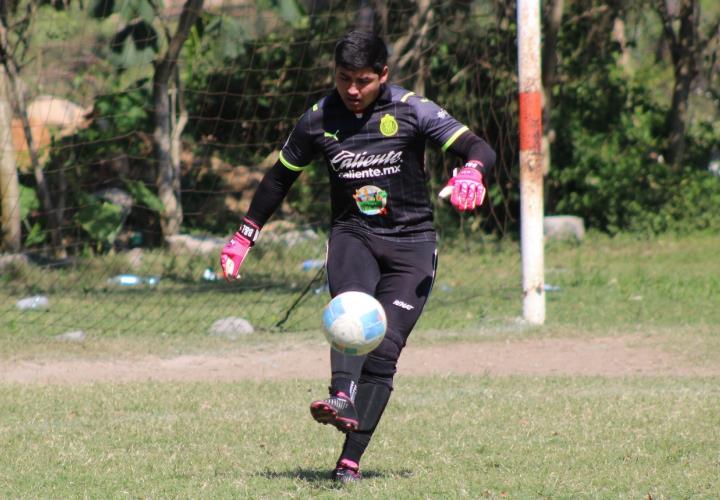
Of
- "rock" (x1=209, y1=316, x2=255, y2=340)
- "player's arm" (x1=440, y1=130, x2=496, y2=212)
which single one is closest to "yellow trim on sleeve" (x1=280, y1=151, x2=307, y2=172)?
"player's arm" (x1=440, y1=130, x2=496, y2=212)

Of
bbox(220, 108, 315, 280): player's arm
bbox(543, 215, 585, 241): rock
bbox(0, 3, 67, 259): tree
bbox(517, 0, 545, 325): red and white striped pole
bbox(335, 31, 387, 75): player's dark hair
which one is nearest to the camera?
bbox(335, 31, 387, 75): player's dark hair

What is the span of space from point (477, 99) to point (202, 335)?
4.35 m

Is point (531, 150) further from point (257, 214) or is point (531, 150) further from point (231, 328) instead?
point (257, 214)

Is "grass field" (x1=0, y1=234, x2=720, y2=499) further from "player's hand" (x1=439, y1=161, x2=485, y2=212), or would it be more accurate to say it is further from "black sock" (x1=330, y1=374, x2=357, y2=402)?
"player's hand" (x1=439, y1=161, x2=485, y2=212)

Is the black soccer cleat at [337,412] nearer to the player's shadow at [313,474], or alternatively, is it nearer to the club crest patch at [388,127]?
the player's shadow at [313,474]

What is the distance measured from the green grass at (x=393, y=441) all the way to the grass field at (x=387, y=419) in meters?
0.02

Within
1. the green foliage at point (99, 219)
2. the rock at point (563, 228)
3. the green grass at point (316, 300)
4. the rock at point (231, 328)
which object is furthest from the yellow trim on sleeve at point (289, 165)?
the rock at point (563, 228)

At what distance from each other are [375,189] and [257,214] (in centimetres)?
62

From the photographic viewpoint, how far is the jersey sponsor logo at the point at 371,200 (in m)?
5.39

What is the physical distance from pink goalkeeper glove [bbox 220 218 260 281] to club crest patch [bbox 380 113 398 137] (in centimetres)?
78

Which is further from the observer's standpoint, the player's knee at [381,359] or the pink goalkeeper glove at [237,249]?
the pink goalkeeper glove at [237,249]

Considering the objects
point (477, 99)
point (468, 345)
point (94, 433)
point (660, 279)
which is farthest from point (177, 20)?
point (94, 433)

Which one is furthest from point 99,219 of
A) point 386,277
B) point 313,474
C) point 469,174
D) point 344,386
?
point 469,174

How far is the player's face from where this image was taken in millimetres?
5195
